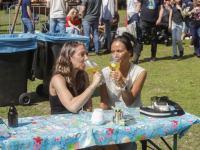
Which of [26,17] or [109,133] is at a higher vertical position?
[26,17]

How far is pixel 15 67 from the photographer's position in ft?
17.7

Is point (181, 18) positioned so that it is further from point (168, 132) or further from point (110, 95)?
point (168, 132)

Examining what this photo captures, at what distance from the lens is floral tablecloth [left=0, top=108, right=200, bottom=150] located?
7.24ft

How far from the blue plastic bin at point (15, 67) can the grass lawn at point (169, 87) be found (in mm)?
206

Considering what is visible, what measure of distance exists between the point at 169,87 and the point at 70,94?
13.8 feet

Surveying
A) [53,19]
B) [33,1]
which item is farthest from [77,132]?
[33,1]

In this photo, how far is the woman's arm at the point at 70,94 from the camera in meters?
2.78

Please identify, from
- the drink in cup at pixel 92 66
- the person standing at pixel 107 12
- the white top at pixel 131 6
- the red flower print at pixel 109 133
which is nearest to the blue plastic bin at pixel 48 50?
the drink in cup at pixel 92 66

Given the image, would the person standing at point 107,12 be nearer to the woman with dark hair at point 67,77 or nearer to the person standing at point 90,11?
the person standing at point 90,11

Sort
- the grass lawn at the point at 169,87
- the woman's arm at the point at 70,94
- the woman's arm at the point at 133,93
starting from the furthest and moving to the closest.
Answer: the grass lawn at the point at 169,87
the woman's arm at the point at 133,93
the woman's arm at the point at 70,94

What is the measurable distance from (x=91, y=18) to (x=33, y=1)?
18.2 ft

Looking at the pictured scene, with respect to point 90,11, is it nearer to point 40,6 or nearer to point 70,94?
point 40,6

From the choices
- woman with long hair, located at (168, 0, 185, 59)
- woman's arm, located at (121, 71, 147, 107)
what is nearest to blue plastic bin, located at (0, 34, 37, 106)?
woman's arm, located at (121, 71, 147, 107)

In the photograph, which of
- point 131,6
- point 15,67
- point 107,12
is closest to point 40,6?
point 131,6
